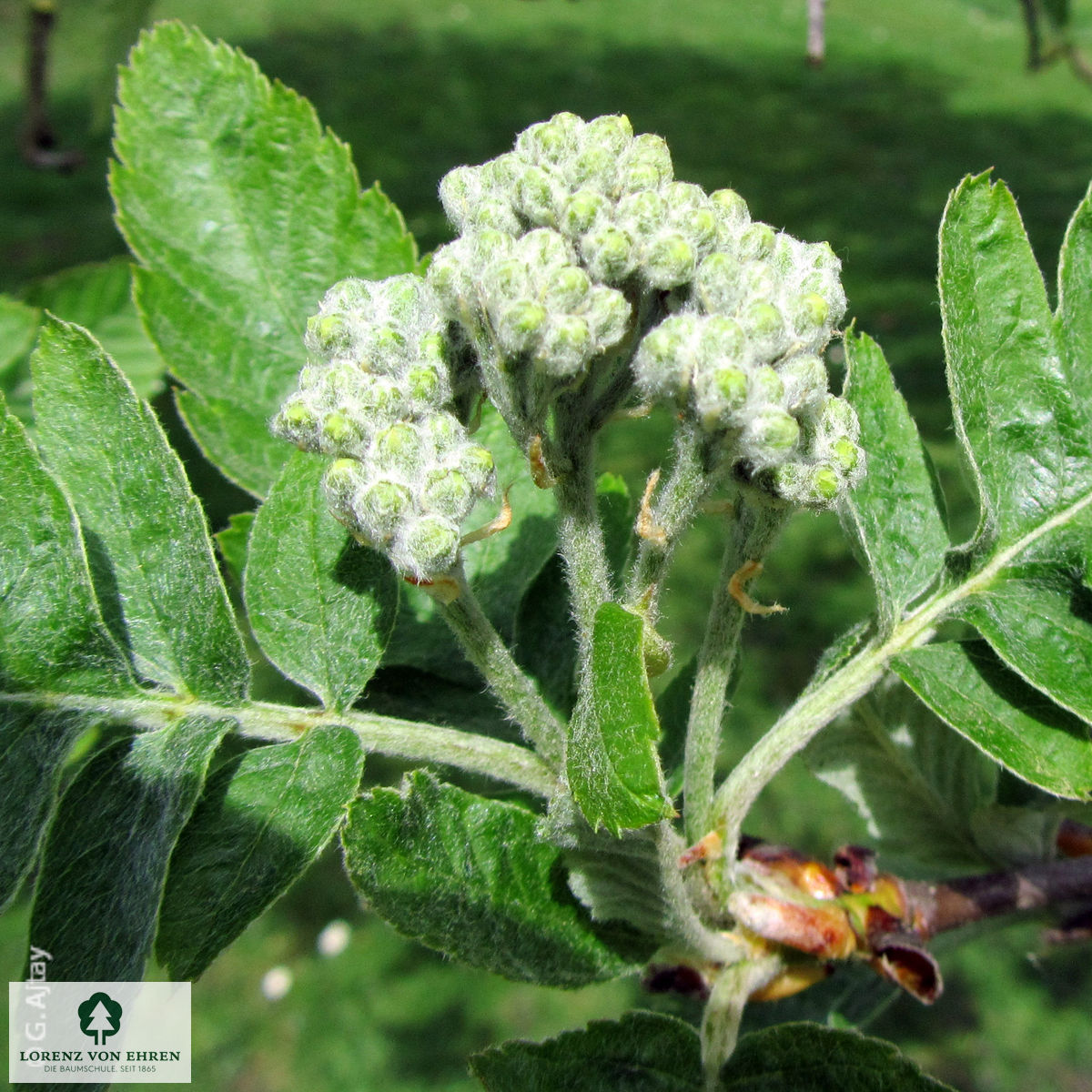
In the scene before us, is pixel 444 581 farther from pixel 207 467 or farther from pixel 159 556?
pixel 207 467

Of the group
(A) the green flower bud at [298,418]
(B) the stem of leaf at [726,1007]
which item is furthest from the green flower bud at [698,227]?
(B) the stem of leaf at [726,1007]

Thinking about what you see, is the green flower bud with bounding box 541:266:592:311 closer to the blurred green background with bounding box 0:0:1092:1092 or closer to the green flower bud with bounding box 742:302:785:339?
the green flower bud with bounding box 742:302:785:339

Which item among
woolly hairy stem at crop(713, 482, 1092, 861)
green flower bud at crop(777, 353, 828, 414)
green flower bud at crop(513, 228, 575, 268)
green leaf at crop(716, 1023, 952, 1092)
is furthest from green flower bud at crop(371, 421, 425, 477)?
green leaf at crop(716, 1023, 952, 1092)

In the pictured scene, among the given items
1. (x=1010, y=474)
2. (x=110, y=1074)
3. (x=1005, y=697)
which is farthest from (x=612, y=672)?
(x=110, y=1074)

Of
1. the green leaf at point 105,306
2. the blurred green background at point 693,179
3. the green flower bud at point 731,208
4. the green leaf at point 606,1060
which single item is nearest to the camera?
the green flower bud at point 731,208

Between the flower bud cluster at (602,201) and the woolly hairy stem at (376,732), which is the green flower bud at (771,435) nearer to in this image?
the flower bud cluster at (602,201)

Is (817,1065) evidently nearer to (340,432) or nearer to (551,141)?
(340,432)
